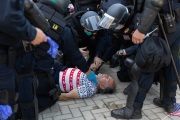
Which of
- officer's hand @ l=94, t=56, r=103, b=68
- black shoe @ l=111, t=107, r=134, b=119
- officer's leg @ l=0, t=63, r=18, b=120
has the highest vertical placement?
officer's leg @ l=0, t=63, r=18, b=120

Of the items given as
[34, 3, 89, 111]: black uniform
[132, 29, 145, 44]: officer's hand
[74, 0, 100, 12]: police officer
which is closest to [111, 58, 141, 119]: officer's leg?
[132, 29, 145, 44]: officer's hand

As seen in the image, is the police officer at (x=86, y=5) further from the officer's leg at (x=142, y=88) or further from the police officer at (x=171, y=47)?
the officer's leg at (x=142, y=88)

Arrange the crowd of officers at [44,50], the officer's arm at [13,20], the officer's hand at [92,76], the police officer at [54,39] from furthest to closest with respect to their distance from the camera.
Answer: the officer's hand at [92,76]
the police officer at [54,39]
the crowd of officers at [44,50]
the officer's arm at [13,20]

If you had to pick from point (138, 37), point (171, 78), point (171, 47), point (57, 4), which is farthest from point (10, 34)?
point (171, 78)

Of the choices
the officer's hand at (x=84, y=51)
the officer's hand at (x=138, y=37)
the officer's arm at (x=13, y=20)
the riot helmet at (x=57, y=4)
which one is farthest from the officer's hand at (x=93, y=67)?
the officer's arm at (x=13, y=20)

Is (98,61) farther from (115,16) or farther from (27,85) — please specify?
(27,85)

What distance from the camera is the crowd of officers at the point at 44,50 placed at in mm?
2018

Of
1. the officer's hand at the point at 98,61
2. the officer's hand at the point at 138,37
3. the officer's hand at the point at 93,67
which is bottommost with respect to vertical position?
the officer's hand at the point at 93,67

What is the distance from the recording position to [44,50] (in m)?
2.84

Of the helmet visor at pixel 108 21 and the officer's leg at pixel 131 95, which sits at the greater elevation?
the helmet visor at pixel 108 21

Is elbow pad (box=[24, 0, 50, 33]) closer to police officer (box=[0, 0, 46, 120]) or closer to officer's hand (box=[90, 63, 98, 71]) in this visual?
police officer (box=[0, 0, 46, 120])

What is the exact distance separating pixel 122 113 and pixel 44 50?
1.26 m

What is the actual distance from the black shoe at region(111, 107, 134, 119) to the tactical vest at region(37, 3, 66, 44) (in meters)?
1.17

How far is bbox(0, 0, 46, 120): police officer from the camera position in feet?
5.99
